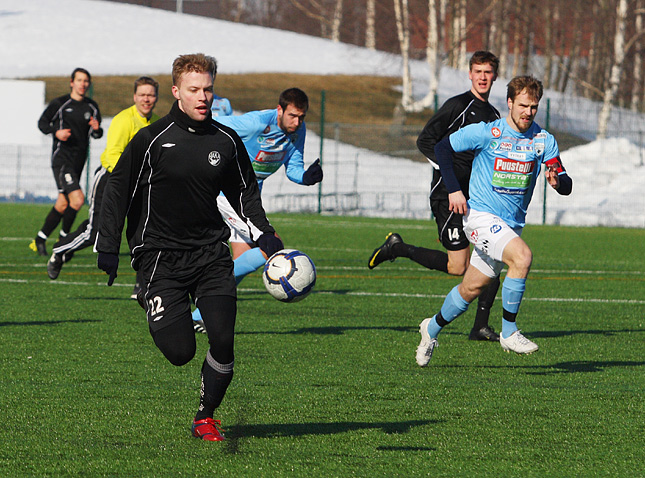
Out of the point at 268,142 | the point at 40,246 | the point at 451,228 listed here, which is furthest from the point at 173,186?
the point at 40,246

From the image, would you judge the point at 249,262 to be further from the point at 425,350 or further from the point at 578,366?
the point at 578,366

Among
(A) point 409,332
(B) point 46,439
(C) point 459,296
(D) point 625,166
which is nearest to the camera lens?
(B) point 46,439

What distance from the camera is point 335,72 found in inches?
2282

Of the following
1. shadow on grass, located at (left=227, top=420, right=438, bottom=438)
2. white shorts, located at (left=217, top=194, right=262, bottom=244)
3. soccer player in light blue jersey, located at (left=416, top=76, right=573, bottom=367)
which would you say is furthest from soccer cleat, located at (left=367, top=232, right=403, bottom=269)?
shadow on grass, located at (left=227, top=420, right=438, bottom=438)

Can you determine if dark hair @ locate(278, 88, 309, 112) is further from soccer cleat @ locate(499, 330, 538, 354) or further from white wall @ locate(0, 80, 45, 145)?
white wall @ locate(0, 80, 45, 145)

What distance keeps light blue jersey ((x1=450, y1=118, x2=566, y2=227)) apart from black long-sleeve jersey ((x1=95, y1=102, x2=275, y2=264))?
9.09 ft

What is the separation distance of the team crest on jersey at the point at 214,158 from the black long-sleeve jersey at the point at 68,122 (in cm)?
948

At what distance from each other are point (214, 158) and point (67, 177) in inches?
378

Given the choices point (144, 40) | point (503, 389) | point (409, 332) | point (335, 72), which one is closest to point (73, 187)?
point (409, 332)

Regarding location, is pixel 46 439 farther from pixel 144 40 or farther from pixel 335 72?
pixel 144 40

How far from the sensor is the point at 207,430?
203 inches

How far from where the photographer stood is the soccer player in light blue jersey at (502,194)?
7.46m

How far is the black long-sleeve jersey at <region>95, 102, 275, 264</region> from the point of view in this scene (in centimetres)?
525

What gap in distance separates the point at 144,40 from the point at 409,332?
2153 inches
